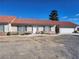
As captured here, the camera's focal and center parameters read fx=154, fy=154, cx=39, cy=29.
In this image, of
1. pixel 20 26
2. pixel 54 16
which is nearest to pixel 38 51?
pixel 20 26

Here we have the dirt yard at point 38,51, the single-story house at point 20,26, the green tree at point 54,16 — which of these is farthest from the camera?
the green tree at point 54,16

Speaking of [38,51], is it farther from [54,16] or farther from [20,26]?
[54,16]

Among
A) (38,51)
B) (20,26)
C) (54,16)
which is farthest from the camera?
(54,16)

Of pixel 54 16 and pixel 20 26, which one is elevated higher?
pixel 54 16

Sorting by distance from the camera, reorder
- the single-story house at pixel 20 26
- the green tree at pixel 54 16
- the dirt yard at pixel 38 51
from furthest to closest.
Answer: the green tree at pixel 54 16
the single-story house at pixel 20 26
the dirt yard at pixel 38 51

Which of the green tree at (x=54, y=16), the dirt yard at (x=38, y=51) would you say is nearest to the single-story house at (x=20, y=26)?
the dirt yard at (x=38, y=51)

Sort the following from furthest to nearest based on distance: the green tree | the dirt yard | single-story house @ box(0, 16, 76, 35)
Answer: the green tree < single-story house @ box(0, 16, 76, 35) < the dirt yard

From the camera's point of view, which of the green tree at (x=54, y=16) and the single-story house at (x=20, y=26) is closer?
the single-story house at (x=20, y=26)

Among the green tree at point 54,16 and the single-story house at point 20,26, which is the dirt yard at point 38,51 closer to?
the single-story house at point 20,26


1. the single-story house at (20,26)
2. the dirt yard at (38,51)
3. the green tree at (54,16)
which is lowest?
the dirt yard at (38,51)

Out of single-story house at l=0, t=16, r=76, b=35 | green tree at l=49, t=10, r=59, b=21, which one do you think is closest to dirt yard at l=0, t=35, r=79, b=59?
single-story house at l=0, t=16, r=76, b=35

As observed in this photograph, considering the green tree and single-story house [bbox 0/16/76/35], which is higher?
the green tree

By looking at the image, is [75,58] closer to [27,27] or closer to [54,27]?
[27,27]

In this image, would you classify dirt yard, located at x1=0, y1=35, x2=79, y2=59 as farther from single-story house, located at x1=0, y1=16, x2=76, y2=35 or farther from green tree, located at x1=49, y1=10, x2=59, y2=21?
green tree, located at x1=49, y1=10, x2=59, y2=21
